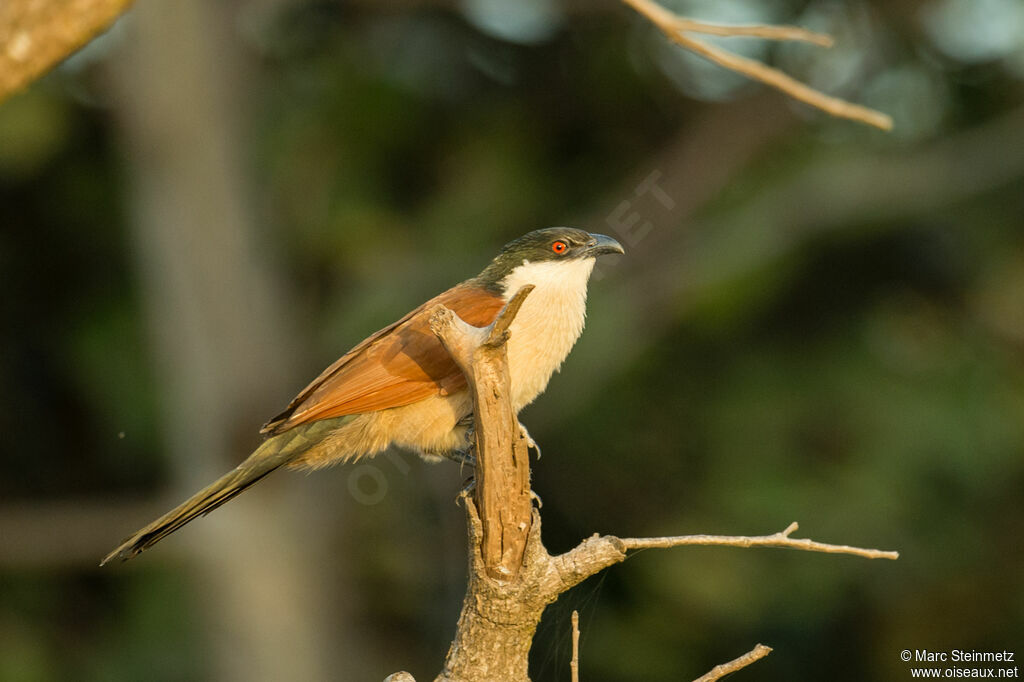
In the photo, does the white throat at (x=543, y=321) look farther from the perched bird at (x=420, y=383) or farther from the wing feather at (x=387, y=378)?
the wing feather at (x=387, y=378)

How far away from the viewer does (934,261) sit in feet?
27.4

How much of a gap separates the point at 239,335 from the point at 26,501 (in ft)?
7.74

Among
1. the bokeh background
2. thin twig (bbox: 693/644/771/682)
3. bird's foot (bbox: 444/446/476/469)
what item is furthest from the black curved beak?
the bokeh background

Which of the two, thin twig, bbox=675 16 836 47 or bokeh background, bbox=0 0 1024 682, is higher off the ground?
bokeh background, bbox=0 0 1024 682

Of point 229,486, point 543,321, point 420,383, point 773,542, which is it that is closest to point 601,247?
point 543,321

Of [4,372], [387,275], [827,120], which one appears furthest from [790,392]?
[4,372]

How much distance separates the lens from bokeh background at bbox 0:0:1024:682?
25.1 ft

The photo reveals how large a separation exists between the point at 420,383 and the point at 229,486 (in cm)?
63

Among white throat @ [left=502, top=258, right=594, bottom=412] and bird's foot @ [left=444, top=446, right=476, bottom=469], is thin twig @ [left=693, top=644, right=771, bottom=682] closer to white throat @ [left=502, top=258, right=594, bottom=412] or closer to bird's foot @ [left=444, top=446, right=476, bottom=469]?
white throat @ [left=502, top=258, right=594, bottom=412]

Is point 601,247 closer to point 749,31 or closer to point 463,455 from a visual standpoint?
point 463,455

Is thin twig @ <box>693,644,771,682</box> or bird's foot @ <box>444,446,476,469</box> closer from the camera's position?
thin twig @ <box>693,644,771,682</box>

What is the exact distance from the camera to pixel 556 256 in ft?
12.1

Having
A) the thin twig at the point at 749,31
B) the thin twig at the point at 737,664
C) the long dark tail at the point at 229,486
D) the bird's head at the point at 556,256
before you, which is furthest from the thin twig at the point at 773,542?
the bird's head at the point at 556,256

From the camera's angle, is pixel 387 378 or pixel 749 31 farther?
pixel 387 378
